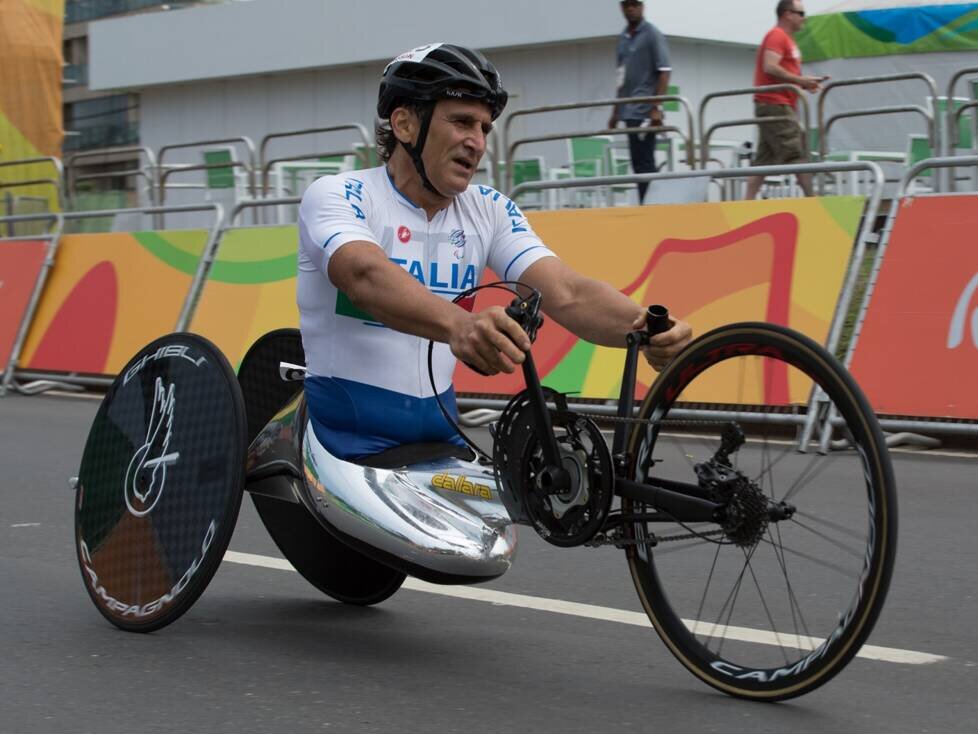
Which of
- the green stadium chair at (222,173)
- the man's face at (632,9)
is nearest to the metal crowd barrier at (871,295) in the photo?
the man's face at (632,9)

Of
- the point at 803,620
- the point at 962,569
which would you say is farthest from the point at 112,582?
the point at 962,569

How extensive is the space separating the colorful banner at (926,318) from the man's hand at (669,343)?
4.82m

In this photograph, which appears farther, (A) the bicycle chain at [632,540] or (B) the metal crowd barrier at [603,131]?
(B) the metal crowd barrier at [603,131]

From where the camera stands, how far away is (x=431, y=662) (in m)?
4.65

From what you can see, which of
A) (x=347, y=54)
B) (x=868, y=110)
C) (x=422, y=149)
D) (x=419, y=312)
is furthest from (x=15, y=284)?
(x=347, y=54)

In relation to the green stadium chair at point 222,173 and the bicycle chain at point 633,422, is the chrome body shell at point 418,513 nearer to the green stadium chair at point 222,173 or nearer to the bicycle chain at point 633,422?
the bicycle chain at point 633,422

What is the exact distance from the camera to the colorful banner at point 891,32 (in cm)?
1722

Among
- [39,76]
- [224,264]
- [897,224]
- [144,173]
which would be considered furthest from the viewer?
[39,76]

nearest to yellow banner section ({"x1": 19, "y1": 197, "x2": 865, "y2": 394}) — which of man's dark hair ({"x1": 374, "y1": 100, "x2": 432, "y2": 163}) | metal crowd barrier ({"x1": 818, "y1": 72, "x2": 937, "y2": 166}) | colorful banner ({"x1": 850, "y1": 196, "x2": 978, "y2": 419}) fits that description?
colorful banner ({"x1": 850, "y1": 196, "x2": 978, "y2": 419})

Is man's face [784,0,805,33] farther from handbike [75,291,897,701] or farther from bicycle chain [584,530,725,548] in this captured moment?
bicycle chain [584,530,725,548]

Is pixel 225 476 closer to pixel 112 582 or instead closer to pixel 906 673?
pixel 112 582

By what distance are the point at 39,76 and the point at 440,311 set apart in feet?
69.0

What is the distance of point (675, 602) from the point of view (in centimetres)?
433

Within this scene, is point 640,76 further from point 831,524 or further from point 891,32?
point 831,524
